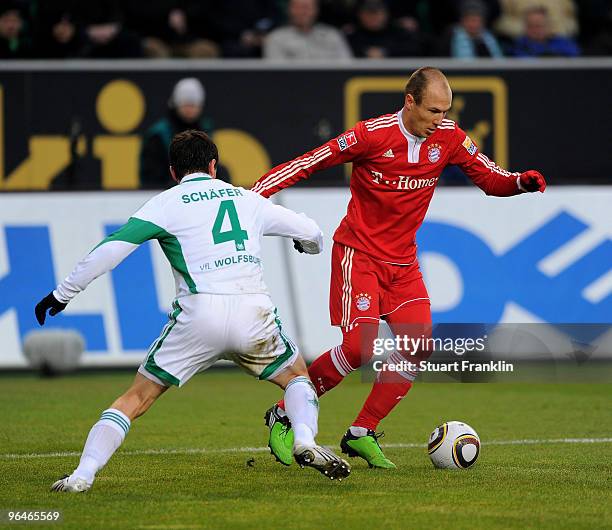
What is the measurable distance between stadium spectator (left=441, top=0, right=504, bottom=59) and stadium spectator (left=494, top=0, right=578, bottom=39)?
134 centimetres

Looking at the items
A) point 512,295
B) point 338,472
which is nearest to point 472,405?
point 512,295

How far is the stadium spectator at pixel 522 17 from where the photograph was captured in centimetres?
1902

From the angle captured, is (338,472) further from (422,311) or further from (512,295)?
(512,295)

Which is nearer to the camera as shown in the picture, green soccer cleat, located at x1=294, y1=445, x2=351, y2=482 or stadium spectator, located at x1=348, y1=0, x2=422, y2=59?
green soccer cleat, located at x1=294, y1=445, x2=351, y2=482

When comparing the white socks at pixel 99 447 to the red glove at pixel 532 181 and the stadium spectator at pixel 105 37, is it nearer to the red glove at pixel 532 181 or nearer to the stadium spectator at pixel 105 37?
the red glove at pixel 532 181

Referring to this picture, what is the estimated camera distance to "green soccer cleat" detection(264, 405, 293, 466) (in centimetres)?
843

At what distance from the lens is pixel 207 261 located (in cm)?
752

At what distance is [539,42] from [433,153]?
9234mm

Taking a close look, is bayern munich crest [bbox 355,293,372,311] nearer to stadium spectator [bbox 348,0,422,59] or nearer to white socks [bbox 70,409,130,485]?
white socks [bbox 70,409,130,485]

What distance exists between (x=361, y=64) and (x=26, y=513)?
10.5 meters

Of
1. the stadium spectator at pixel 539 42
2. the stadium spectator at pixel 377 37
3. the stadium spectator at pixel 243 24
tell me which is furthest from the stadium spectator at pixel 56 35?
the stadium spectator at pixel 539 42

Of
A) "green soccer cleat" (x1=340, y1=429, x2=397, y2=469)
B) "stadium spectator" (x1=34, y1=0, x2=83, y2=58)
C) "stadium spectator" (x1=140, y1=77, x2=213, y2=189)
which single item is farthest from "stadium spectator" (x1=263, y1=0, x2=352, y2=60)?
"green soccer cleat" (x1=340, y1=429, x2=397, y2=469)

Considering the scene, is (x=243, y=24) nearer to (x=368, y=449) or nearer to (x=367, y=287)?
(x=367, y=287)

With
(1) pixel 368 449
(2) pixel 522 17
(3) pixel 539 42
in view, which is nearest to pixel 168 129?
(3) pixel 539 42
